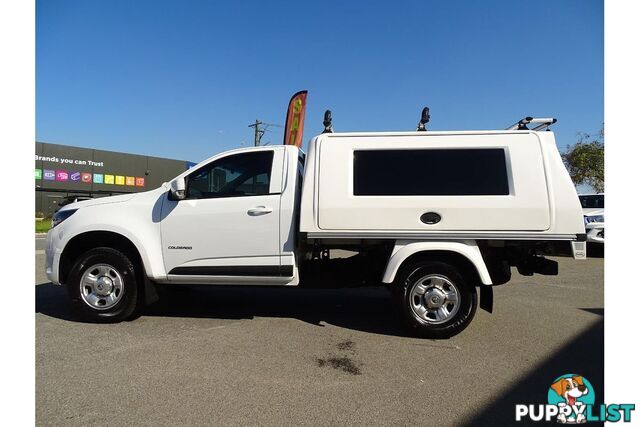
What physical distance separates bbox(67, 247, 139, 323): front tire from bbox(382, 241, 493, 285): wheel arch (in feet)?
9.93

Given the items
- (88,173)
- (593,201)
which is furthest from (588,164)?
(88,173)

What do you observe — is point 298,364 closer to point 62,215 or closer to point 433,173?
point 433,173

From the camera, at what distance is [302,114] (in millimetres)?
18594

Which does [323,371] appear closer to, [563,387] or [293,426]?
[293,426]

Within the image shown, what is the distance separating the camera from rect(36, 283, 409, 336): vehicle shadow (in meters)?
5.02

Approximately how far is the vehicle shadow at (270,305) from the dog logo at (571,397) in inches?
63.0

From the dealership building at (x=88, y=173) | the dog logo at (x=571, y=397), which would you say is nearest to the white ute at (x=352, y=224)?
the dog logo at (x=571, y=397)

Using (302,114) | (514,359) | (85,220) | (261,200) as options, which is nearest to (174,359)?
(261,200)

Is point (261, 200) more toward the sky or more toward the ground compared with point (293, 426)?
more toward the sky

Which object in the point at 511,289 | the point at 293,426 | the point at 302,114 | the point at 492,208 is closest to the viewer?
the point at 293,426

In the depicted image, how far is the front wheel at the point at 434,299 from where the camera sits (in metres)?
4.27

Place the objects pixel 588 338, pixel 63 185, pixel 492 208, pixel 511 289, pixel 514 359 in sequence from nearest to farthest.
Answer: pixel 514 359, pixel 492 208, pixel 588 338, pixel 511 289, pixel 63 185

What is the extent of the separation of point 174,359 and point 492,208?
11.5 feet

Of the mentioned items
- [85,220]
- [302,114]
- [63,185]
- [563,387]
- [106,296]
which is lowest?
[563,387]
